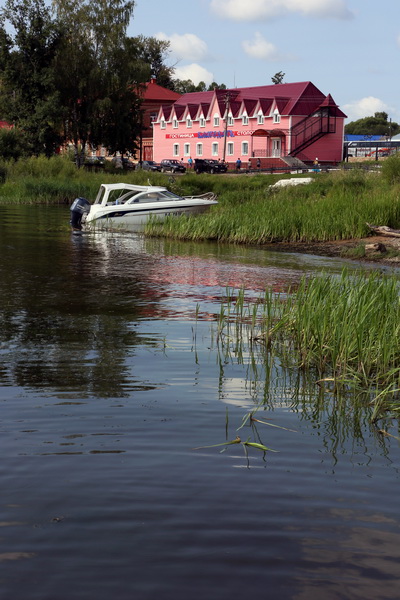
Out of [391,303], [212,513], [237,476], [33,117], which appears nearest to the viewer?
[212,513]

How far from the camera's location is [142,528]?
4.43 meters

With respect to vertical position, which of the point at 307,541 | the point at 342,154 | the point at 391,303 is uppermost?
the point at 342,154

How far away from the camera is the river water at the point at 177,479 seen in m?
3.95

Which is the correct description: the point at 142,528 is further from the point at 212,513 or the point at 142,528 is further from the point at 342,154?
the point at 342,154

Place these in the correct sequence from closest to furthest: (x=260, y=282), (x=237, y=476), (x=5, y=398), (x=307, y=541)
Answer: (x=307, y=541) → (x=237, y=476) → (x=5, y=398) → (x=260, y=282)

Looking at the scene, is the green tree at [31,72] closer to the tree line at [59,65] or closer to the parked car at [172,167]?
the tree line at [59,65]

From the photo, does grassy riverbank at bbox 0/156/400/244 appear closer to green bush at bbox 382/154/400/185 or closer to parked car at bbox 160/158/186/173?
green bush at bbox 382/154/400/185

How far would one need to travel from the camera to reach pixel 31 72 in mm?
68562

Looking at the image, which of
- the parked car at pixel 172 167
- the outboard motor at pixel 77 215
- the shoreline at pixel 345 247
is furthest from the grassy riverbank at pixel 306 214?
the parked car at pixel 172 167

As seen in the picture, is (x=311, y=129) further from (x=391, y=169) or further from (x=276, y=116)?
(x=391, y=169)

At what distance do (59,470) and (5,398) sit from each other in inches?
83.8

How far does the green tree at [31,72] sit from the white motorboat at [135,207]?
36.3m

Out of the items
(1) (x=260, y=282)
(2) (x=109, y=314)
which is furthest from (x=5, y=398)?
(1) (x=260, y=282)

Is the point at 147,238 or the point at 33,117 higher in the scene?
the point at 33,117
